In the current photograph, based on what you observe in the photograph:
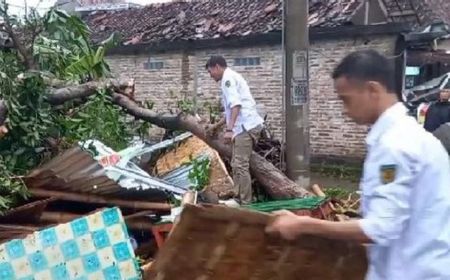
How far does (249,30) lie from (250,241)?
1308cm

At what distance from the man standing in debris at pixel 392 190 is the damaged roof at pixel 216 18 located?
459 inches

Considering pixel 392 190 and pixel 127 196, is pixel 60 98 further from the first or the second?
pixel 392 190

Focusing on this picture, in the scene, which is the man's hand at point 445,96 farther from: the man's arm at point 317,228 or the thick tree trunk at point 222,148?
the man's arm at point 317,228

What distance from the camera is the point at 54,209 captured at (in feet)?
20.6

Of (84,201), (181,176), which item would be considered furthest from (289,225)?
(181,176)

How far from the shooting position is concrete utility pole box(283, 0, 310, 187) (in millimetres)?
8273

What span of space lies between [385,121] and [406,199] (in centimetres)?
29

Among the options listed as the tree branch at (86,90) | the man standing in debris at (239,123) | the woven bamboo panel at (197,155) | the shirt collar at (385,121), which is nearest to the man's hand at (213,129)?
the woven bamboo panel at (197,155)

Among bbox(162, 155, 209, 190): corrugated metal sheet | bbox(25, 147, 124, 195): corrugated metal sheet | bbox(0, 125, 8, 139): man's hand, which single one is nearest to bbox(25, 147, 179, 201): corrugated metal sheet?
bbox(25, 147, 124, 195): corrugated metal sheet

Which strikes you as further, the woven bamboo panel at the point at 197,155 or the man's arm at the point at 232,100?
the woven bamboo panel at the point at 197,155

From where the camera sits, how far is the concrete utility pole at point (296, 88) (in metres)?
8.27

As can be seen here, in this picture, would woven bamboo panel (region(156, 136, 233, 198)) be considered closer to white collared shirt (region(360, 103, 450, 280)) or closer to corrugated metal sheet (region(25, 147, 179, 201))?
corrugated metal sheet (region(25, 147, 179, 201))

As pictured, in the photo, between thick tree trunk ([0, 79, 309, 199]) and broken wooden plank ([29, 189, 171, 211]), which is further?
thick tree trunk ([0, 79, 309, 199])

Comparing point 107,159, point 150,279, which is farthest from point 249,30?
point 150,279
